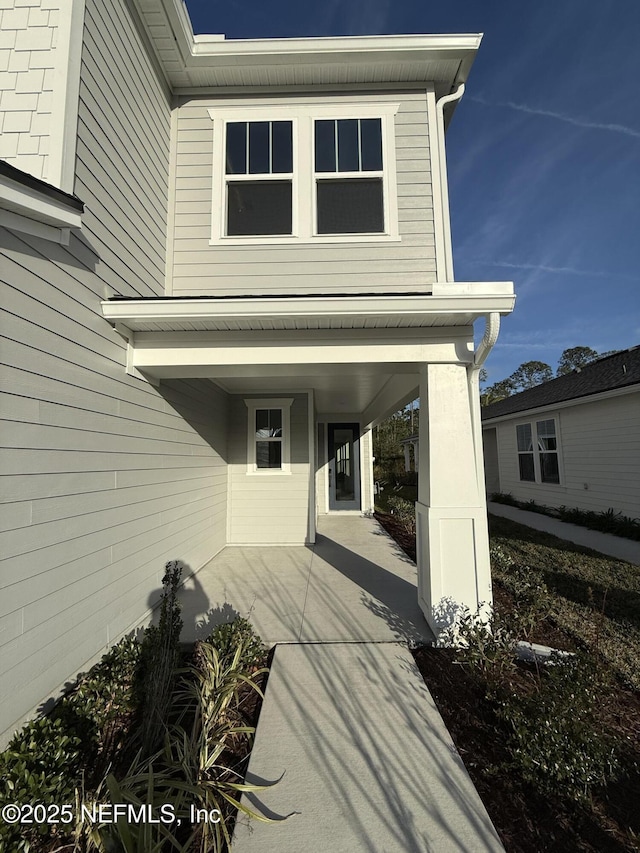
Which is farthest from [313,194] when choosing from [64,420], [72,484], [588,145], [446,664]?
[588,145]

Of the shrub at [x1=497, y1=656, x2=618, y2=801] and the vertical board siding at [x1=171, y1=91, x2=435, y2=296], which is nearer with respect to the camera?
the shrub at [x1=497, y1=656, x2=618, y2=801]

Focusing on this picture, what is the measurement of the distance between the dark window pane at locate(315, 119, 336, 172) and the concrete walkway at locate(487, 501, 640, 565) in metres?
7.35

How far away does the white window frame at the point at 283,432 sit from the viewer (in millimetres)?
7086

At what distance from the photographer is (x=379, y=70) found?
15.5ft

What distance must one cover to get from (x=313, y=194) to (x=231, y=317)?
2.44m

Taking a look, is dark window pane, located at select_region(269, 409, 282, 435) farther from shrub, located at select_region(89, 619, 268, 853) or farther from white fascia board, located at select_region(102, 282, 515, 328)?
shrub, located at select_region(89, 619, 268, 853)

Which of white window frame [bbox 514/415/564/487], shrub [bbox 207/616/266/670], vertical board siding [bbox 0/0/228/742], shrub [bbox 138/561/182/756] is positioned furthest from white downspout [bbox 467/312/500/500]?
white window frame [bbox 514/415/564/487]

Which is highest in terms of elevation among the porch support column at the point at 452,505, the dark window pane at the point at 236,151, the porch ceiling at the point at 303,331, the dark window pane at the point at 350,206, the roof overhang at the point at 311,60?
the roof overhang at the point at 311,60

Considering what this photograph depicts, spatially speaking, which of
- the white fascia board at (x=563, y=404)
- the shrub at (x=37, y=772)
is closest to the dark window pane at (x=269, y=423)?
the shrub at (x=37, y=772)

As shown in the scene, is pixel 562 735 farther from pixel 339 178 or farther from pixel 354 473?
pixel 354 473

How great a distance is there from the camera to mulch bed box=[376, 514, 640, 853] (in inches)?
67.9

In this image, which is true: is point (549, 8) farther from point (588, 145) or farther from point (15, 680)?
point (15, 680)

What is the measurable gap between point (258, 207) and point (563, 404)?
9.07 meters

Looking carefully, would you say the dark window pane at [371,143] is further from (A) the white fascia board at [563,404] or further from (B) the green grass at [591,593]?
(A) the white fascia board at [563,404]
